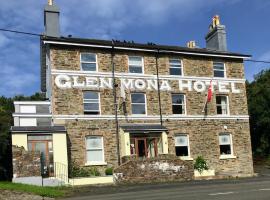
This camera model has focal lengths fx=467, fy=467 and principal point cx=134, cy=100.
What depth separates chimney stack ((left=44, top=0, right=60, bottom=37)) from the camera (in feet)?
113

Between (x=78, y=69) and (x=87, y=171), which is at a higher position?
(x=78, y=69)

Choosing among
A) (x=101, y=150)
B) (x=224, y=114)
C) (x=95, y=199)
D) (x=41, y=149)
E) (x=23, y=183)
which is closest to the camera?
(x=95, y=199)

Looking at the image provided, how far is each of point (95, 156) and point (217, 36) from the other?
1628 cm

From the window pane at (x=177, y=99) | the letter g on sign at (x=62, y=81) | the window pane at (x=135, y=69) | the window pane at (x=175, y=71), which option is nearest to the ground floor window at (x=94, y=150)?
the letter g on sign at (x=62, y=81)

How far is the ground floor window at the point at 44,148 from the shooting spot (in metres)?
29.4

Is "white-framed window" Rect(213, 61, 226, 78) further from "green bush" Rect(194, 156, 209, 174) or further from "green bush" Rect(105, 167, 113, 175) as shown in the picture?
"green bush" Rect(105, 167, 113, 175)

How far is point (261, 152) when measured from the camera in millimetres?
49719

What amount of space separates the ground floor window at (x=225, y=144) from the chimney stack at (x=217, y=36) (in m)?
8.02

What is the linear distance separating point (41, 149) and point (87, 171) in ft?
12.1

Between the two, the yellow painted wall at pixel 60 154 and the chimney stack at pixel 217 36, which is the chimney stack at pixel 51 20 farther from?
the chimney stack at pixel 217 36

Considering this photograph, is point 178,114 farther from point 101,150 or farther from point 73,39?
point 73,39

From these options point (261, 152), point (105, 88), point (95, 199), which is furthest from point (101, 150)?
point (261, 152)

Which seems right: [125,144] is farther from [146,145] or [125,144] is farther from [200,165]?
[200,165]

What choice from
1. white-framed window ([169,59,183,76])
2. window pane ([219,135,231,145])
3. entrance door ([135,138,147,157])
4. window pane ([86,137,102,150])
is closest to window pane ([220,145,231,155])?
window pane ([219,135,231,145])
